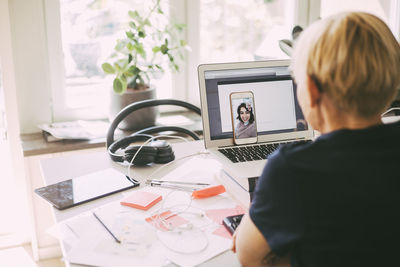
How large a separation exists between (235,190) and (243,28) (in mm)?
1667

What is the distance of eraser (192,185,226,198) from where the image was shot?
1.28m

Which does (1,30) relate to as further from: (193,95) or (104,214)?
(104,214)

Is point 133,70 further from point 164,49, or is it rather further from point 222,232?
point 222,232

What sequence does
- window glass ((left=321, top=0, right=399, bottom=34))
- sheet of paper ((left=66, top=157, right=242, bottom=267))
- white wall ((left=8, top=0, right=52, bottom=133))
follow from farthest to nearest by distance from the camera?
window glass ((left=321, top=0, right=399, bottom=34))
white wall ((left=8, top=0, right=52, bottom=133))
sheet of paper ((left=66, top=157, right=242, bottom=267))

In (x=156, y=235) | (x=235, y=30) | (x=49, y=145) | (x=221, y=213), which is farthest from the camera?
(x=235, y=30)

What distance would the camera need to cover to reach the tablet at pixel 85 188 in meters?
1.27

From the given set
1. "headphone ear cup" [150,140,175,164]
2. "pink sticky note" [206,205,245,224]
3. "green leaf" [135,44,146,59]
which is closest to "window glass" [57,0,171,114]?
"green leaf" [135,44,146,59]

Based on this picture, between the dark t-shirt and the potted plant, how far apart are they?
1538 millimetres

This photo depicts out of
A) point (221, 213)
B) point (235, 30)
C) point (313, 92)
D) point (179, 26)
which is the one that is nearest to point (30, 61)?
point (179, 26)

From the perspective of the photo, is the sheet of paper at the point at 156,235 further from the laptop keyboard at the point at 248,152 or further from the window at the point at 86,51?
the window at the point at 86,51

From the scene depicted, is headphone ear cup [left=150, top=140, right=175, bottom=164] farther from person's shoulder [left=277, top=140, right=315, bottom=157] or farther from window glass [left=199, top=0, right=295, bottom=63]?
window glass [left=199, top=0, right=295, bottom=63]

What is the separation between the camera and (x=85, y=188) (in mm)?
1354

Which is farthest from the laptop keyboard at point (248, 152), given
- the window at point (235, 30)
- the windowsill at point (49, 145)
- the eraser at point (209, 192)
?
the window at point (235, 30)

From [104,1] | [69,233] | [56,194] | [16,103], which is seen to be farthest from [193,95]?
[69,233]
